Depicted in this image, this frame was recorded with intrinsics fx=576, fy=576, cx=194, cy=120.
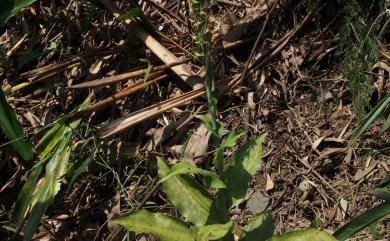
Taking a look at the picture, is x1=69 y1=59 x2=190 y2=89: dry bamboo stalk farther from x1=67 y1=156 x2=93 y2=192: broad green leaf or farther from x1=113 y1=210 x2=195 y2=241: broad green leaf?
x1=113 y1=210 x2=195 y2=241: broad green leaf

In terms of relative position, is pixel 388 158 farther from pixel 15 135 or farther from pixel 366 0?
pixel 15 135

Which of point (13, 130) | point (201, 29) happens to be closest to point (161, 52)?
point (13, 130)

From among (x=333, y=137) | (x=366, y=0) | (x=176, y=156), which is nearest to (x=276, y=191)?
(x=333, y=137)

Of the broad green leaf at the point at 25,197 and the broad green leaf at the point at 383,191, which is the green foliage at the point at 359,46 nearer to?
the broad green leaf at the point at 383,191

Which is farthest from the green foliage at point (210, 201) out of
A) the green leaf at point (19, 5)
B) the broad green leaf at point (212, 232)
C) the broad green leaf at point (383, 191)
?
the green leaf at point (19, 5)

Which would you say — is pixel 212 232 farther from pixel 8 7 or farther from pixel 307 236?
pixel 8 7

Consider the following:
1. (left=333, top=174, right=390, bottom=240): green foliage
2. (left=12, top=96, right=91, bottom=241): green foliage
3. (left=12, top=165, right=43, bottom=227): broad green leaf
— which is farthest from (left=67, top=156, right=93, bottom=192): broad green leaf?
(left=333, top=174, right=390, bottom=240): green foliage
